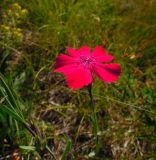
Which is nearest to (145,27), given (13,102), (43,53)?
(43,53)

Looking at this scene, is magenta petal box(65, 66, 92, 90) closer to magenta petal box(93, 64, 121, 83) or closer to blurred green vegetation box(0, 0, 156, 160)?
magenta petal box(93, 64, 121, 83)

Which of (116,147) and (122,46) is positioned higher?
(122,46)

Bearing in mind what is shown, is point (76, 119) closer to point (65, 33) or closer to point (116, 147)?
point (116, 147)

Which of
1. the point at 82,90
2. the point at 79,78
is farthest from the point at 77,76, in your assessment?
the point at 82,90

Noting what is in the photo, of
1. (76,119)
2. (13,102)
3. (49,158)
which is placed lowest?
(49,158)

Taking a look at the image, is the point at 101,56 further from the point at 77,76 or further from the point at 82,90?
the point at 82,90

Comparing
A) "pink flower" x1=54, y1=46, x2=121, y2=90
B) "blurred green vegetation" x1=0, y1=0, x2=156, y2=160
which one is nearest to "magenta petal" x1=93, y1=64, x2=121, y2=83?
"pink flower" x1=54, y1=46, x2=121, y2=90

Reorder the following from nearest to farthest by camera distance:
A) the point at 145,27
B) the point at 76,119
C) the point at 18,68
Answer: the point at 76,119, the point at 18,68, the point at 145,27

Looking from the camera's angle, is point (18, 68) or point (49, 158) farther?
point (18, 68)

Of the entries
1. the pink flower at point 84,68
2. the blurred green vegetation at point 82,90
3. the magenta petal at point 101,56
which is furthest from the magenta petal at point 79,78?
the blurred green vegetation at point 82,90
